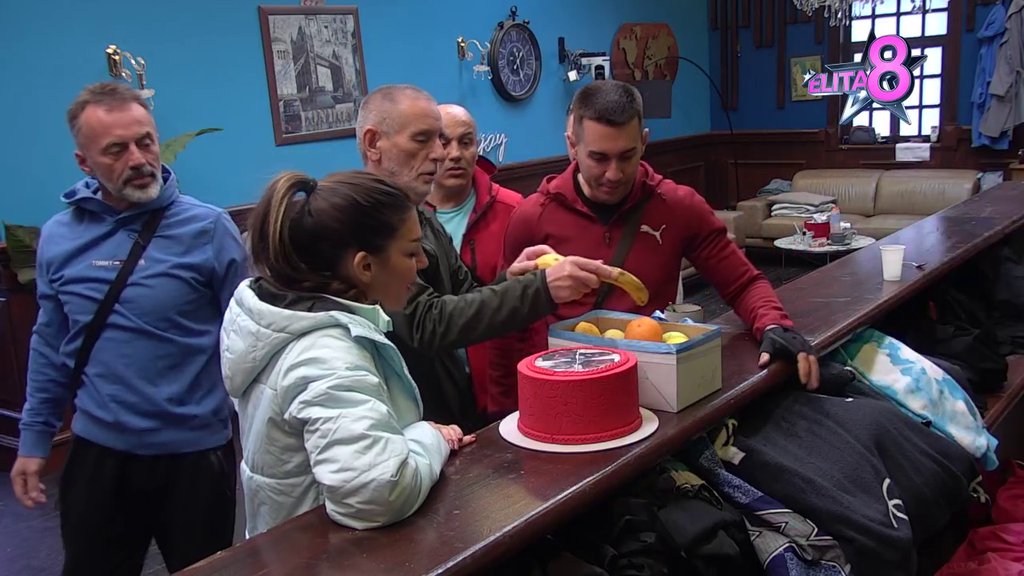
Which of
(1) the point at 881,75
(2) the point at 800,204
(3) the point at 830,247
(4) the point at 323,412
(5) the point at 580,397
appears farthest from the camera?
(2) the point at 800,204

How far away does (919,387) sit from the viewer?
2133mm

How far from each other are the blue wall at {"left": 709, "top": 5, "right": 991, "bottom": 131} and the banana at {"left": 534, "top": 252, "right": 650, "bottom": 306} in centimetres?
815

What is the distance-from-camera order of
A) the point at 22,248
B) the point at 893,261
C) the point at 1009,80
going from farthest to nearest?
the point at 1009,80 < the point at 22,248 < the point at 893,261

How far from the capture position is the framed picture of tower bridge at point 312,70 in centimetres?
511

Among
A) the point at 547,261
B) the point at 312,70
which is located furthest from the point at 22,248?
the point at 547,261

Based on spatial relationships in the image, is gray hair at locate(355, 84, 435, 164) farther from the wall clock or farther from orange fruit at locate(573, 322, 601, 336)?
the wall clock

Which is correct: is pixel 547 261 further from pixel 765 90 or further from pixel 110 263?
pixel 765 90

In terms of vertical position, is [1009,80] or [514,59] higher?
[514,59]

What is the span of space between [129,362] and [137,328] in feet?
0.30

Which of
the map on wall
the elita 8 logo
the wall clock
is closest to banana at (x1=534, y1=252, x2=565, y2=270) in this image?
the wall clock

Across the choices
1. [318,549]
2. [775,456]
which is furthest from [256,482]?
[775,456]

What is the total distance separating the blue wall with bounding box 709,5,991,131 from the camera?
9.16m

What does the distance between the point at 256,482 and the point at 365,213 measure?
48cm

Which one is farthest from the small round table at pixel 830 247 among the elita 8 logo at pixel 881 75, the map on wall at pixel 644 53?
the map on wall at pixel 644 53
